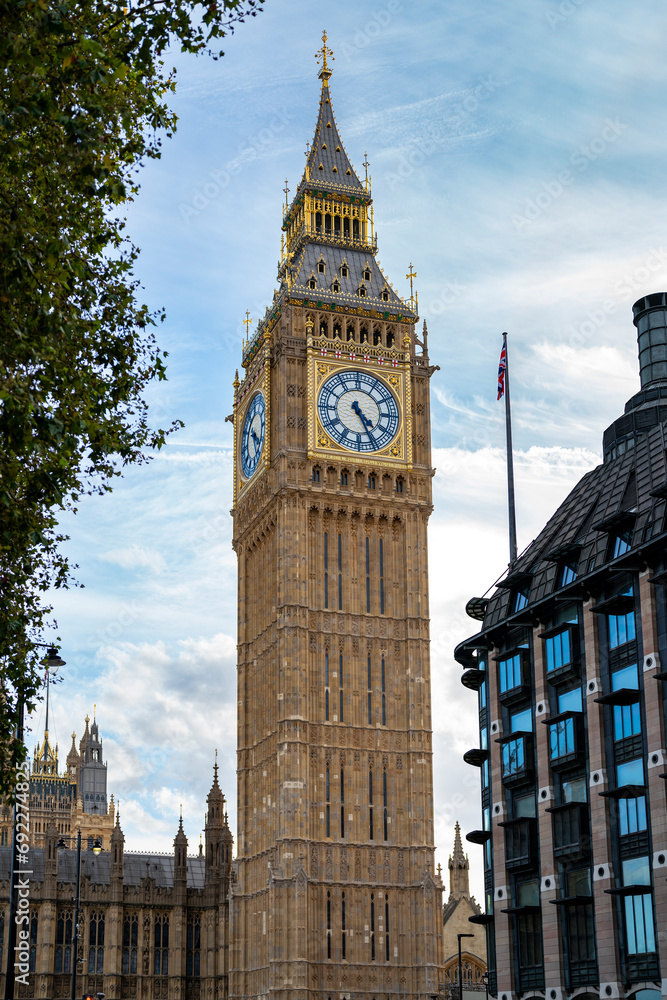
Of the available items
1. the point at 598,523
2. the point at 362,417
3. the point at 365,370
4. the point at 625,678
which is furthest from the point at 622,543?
the point at 365,370

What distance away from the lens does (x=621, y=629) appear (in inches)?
2061

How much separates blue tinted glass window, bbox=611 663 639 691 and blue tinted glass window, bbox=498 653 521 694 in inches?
297

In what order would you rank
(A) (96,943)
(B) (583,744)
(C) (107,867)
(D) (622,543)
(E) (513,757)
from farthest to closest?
(C) (107,867), (A) (96,943), (E) (513,757), (D) (622,543), (B) (583,744)

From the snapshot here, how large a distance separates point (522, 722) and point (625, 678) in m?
8.31

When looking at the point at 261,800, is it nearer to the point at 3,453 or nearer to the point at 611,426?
the point at 611,426

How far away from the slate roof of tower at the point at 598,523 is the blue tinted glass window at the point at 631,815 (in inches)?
335

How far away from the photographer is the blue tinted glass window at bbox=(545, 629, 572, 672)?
55562 millimetres

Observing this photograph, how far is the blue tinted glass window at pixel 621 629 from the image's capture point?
170 feet

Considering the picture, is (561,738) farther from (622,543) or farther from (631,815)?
(622,543)

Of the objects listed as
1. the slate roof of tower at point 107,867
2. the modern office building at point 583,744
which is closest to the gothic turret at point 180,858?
the slate roof of tower at point 107,867

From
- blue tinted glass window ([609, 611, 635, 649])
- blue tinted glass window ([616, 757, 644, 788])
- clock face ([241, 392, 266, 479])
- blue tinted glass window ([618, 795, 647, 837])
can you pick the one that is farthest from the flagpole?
clock face ([241, 392, 266, 479])

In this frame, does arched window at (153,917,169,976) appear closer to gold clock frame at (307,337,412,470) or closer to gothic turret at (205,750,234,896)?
gothic turret at (205,750,234,896)

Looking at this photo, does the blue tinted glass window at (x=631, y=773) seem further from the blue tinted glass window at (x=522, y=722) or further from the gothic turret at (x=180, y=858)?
the gothic turret at (x=180, y=858)

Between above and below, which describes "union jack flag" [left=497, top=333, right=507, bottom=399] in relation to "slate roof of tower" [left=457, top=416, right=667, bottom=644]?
above
